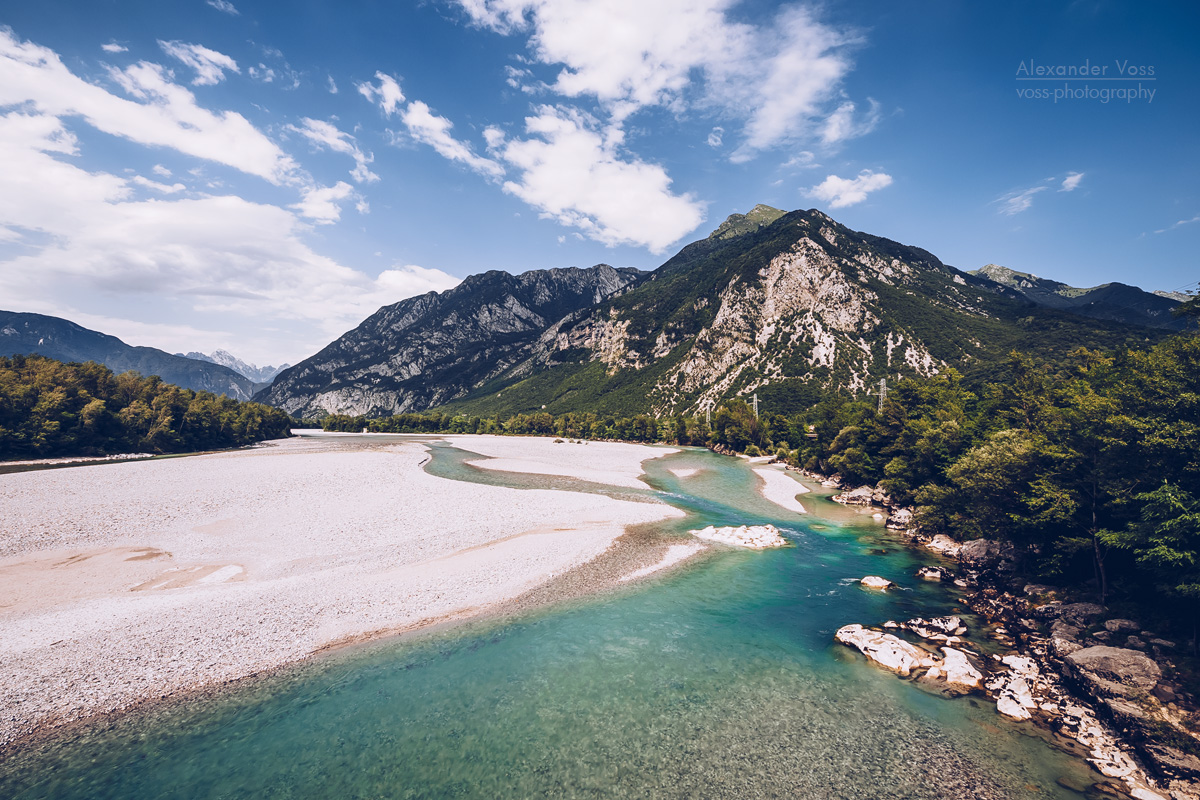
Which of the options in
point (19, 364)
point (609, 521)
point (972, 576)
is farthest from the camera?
point (19, 364)

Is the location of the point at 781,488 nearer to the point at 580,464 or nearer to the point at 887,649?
the point at 580,464

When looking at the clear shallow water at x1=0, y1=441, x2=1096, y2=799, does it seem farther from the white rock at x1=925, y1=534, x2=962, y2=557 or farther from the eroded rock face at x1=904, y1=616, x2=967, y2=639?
the white rock at x1=925, y1=534, x2=962, y2=557

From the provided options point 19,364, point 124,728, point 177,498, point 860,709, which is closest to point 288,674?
point 124,728

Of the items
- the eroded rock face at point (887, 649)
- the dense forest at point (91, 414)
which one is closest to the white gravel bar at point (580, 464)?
the eroded rock face at point (887, 649)

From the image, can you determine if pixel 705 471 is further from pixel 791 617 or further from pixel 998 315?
pixel 998 315

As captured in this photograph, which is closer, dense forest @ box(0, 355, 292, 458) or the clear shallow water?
the clear shallow water

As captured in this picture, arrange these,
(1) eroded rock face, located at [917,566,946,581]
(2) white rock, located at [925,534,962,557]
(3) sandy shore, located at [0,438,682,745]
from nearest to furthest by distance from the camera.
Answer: (3) sandy shore, located at [0,438,682,745] → (1) eroded rock face, located at [917,566,946,581] → (2) white rock, located at [925,534,962,557]

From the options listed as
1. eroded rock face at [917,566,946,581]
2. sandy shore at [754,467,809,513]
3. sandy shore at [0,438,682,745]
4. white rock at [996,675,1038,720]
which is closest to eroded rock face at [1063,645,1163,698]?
white rock at [996,675,1038,720]
